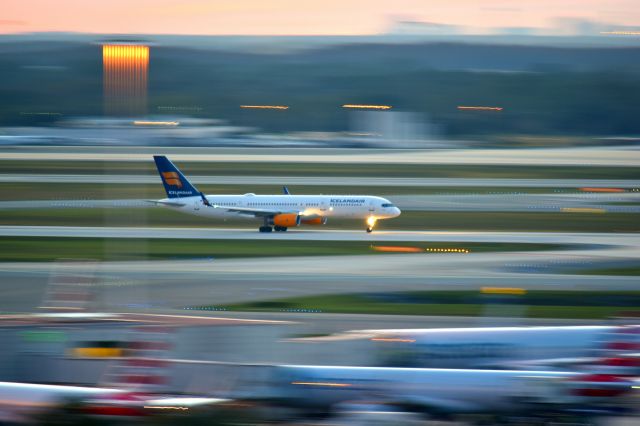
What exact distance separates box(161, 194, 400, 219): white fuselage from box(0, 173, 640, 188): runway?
20.1 metres

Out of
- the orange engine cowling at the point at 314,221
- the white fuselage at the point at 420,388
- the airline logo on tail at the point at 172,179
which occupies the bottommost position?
the white fuselage at the point at 420,388

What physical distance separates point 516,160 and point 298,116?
91.1 m

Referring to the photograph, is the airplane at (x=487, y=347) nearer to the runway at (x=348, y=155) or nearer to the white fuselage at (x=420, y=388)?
the white fuselage at (x=420, y=388)

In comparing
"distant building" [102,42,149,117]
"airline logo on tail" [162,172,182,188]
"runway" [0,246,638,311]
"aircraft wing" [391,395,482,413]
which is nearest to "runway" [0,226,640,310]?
"runway" [0,246,638,311]

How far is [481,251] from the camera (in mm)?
40719

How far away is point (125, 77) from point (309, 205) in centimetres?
2553

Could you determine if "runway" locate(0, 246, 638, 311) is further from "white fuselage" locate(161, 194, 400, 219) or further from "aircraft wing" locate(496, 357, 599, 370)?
"aircraft wing" locate(496, 357, 599, 370)

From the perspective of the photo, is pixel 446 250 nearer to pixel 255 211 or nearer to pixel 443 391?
pixel 255 211

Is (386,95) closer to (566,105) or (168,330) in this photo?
(566,105)

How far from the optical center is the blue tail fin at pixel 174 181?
2060 inches

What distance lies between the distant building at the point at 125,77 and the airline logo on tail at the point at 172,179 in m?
26.2

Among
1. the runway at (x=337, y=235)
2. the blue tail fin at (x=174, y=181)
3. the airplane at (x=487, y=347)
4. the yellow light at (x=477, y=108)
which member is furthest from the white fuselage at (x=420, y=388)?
the yellow light at (x=477, y=108)

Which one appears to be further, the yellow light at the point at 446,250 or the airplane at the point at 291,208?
the airplane at the point at 291,208

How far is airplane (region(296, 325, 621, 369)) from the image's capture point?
55.8 feet
